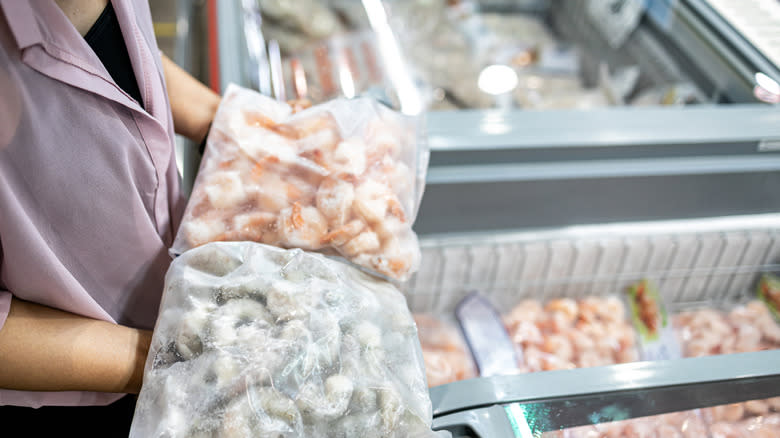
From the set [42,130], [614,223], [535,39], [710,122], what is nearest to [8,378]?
[42,130]

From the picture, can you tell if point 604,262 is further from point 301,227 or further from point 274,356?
point 274,356

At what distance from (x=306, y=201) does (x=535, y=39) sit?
2.06 meters

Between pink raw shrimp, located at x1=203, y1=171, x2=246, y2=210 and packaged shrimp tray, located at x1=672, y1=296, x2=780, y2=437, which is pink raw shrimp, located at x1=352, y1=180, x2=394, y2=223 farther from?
packaged shrimp tray, located at x1=672, y1=296, x2=780, y2=437

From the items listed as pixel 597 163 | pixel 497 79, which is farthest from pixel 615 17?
pixel 597 163

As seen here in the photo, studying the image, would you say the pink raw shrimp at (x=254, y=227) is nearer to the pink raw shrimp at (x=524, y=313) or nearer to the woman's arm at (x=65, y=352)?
the woman's arm at (x=65, y=352)

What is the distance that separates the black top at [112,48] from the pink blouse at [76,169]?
0.05ft

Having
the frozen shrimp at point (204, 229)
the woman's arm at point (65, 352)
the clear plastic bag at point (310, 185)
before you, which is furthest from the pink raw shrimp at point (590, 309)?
the woman's arm at point (65, 352)

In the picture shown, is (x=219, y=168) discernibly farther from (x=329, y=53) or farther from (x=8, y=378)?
(x=329, y=53)

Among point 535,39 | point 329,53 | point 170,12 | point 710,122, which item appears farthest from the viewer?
point 170,12

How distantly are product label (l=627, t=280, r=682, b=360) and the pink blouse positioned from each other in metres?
1.31

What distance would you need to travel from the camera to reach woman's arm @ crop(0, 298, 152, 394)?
29.0 inches

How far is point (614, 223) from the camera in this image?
5.24 ft

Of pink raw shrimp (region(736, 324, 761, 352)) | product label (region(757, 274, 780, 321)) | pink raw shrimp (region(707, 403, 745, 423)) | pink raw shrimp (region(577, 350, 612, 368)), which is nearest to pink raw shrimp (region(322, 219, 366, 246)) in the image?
pink raw shrimp (region(707, 403, 745, 423))

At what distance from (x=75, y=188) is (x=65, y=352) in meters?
0.24
